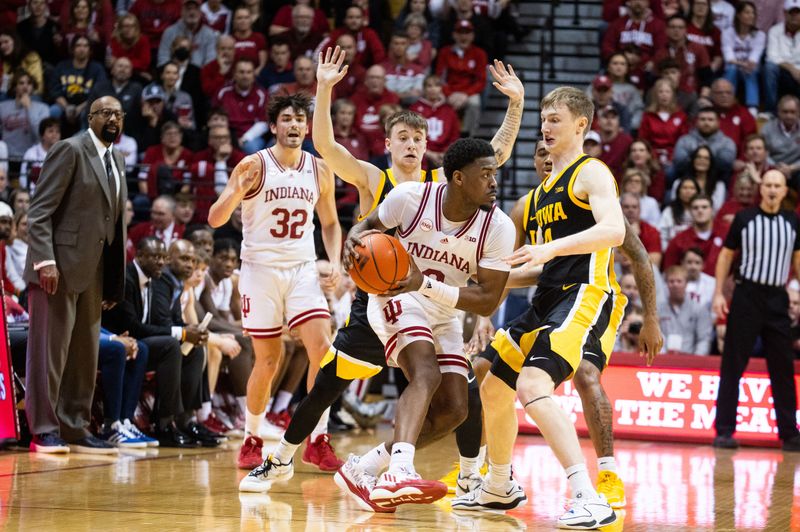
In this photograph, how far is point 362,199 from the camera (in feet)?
22.3

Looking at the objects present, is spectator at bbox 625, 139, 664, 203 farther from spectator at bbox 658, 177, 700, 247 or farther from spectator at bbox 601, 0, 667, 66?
spectator at bbox 601, 0, 667, 66

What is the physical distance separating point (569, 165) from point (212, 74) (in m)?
9.68

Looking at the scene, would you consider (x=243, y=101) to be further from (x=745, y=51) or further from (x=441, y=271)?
(x=441, y=271)

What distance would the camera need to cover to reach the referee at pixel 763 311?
9.87 m

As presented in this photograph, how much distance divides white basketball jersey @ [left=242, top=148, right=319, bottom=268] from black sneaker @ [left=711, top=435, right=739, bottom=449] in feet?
14.4

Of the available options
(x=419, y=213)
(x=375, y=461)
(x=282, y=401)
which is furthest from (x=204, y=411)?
(x=419, y=213)

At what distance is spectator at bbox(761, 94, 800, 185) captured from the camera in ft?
43.4

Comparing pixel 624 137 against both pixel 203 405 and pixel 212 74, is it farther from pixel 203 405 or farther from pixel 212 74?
pixel 203 405

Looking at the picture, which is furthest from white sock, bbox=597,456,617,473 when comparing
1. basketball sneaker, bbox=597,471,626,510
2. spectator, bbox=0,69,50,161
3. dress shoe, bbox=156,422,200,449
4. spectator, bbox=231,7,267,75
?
spectator, bbox=231,7,267,75

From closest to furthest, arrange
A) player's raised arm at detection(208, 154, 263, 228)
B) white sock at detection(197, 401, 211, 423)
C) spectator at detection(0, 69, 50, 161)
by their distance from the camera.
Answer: player's raised arm at detection(208, 154, 263, 228)
white sock at detection(197, 401, 211, 423)
spectator at detection(0, 69, 50, 161)

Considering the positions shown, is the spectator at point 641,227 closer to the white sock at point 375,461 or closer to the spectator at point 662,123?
the spectator at point 662,123

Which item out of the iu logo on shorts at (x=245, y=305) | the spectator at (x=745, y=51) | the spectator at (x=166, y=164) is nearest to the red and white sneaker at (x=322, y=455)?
the iu logo on shorts at (x=245, y=305)

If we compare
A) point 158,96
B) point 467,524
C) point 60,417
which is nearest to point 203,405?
point 60,417

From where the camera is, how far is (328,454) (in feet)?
23.3
